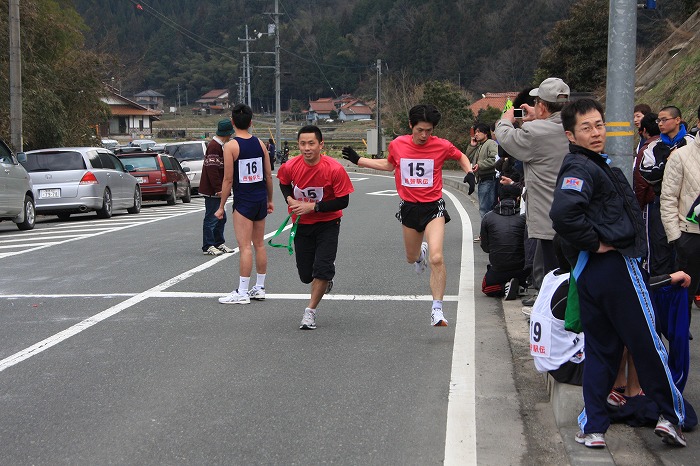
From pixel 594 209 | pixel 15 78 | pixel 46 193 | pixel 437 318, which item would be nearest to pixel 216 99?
pixel 15 78

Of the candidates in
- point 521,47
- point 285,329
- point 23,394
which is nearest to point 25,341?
point 23,394

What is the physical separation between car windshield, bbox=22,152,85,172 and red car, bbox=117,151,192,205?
4730mm

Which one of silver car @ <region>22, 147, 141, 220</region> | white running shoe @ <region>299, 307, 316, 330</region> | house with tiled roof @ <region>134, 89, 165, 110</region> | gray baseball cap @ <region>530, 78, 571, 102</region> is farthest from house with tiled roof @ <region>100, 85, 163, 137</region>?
gray baseball cap @ <region>530, 78, 571, 102</region>

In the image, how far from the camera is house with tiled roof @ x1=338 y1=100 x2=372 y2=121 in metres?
139

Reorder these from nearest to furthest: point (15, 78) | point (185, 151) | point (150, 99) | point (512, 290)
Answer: point (512, 290)
point (15, 78)
point (185, 151)
point (150, 99)

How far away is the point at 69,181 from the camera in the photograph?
1922cm

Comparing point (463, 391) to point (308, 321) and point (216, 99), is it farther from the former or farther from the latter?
point (216, 99)

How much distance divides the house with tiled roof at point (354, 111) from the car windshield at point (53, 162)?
12069 cm

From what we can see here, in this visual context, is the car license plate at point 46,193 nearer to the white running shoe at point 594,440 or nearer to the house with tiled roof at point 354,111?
the white running shoe at point 594,440

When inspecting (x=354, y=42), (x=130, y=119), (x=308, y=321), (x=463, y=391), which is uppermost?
(x=354, y=42)

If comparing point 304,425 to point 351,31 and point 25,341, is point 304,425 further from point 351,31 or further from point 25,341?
point 351,31

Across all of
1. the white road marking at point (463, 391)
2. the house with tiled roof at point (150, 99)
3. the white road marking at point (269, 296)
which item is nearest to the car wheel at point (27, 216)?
the white road marking at point (269, 296)

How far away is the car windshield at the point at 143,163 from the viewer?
2517cm

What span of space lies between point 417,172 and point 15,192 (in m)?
11.5
